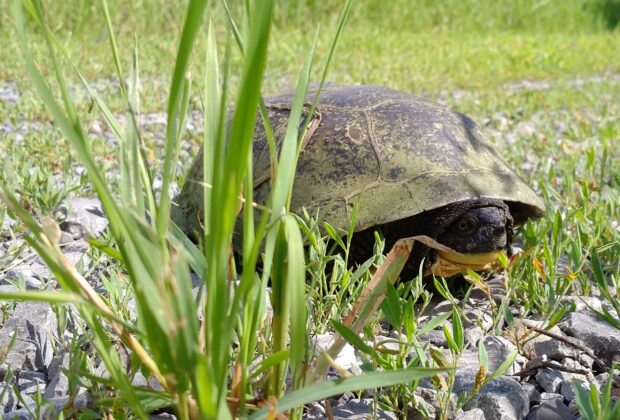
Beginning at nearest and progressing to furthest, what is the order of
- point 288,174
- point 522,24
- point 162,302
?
point 162,302, point 288,174, point 522,24

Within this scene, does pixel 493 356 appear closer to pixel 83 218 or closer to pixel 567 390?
pixel 567 390

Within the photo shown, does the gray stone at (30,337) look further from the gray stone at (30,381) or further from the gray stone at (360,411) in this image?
the gray stone at (360,411)

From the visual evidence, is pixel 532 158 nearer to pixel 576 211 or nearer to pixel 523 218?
pixel 523 218

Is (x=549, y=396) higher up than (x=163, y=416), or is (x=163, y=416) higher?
(x=163, y=416)

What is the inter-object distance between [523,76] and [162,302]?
26.2 feet

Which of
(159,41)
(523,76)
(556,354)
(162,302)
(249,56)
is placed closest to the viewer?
(249,56)

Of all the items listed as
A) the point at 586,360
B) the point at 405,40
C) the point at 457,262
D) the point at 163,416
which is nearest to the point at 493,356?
the point at 586,360

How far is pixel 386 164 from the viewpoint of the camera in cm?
247

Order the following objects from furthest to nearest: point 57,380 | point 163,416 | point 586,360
→ point 586,360 < point 57,380 < point 163,416

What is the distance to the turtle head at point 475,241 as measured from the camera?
7.63 ft

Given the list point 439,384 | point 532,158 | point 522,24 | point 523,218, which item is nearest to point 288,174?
point 439,384

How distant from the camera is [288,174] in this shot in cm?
130

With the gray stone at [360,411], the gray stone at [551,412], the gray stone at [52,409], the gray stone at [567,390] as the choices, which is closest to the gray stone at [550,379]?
the gray stone at [567,390]

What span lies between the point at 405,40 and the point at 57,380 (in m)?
8.52
